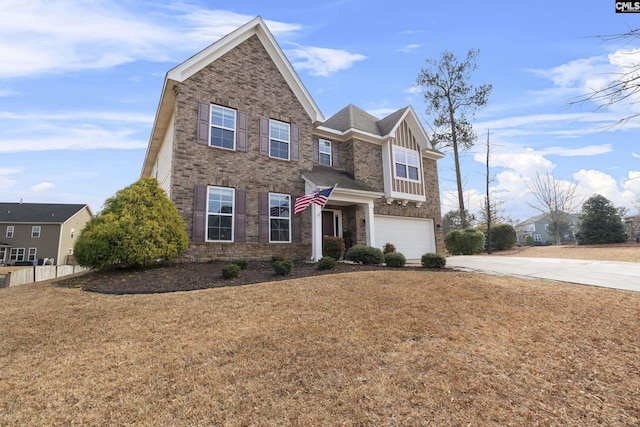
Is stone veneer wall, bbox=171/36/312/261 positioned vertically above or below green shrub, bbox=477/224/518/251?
above

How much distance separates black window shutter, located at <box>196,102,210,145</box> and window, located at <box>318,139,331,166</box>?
5.60 metres

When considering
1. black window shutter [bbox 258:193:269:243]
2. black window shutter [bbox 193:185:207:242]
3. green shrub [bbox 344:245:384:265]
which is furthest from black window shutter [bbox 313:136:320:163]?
black window shutter [bbox 193:185:207:242]

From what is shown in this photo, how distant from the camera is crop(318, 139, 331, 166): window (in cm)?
1498

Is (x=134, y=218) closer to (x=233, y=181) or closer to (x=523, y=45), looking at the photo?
(x=233, y=181)

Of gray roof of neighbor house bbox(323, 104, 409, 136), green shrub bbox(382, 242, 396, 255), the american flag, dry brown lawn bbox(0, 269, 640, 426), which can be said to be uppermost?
gray roof of neighbor house bbox(323, 104, 409, 136)

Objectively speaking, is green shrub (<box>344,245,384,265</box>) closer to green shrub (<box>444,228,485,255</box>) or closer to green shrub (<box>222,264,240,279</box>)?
green shrub (<box>222,264,240,279</box>)

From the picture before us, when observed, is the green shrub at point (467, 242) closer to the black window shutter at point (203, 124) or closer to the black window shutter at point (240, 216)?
the black window shutter at point (240, 216)

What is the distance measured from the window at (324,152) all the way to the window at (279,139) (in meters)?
2.36

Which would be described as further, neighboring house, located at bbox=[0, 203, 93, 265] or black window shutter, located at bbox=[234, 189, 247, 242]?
neighboring house, located at bbox=[0, 203, 93, 265]

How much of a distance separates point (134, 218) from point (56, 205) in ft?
134

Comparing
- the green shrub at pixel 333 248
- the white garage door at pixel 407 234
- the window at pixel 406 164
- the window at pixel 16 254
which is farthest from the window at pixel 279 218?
the window at pixel 16 254

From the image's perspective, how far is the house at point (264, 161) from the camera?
423 inches

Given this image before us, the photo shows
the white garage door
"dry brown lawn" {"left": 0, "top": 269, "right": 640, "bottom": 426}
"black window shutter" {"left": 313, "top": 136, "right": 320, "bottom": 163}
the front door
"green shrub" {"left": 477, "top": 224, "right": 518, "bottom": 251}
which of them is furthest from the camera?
"green shrub" {"left": 477, "top": 224, "right": 518, "bottom": 251}

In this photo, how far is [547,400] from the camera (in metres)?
2.87
